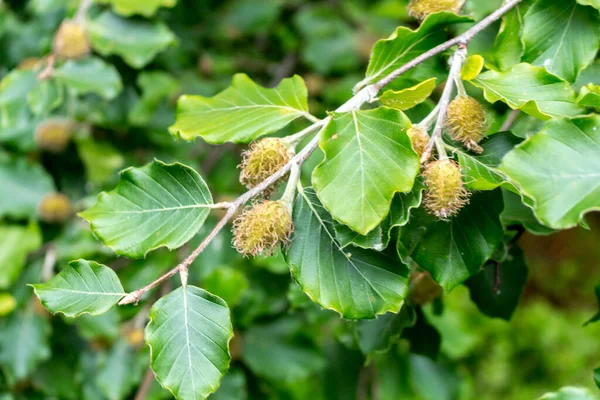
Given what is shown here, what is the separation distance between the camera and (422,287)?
3.06ft

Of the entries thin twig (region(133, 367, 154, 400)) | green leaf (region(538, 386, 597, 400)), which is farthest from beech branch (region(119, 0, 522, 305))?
thin twig (region(133, 367, 154, 400))

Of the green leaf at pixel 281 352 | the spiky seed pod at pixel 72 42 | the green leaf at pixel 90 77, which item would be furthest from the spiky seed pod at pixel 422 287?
the spiky seed pod at pixel 72 42

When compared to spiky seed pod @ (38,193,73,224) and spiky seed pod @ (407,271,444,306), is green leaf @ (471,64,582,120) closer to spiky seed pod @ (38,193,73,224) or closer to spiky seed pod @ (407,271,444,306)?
spiky seed pod @ (407,271,444,306)

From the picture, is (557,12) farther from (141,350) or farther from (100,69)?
(141,350)

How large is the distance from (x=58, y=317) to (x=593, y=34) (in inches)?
50.6

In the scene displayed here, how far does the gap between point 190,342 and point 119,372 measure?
30.2 inches

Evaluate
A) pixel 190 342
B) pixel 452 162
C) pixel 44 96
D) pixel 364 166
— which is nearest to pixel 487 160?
pixel 452 162

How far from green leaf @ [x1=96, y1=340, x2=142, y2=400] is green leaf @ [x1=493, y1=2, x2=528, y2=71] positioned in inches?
38.6

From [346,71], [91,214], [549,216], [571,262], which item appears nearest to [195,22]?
[346,71]

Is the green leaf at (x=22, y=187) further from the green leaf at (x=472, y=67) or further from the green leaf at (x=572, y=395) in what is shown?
the green leaf at (x=572, y=395)

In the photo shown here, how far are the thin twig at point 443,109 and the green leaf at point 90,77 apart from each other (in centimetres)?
76

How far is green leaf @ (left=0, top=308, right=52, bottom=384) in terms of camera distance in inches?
54.7

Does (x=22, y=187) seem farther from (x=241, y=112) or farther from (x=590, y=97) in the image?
(x=590, y=97)

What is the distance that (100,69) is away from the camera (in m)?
1.30
